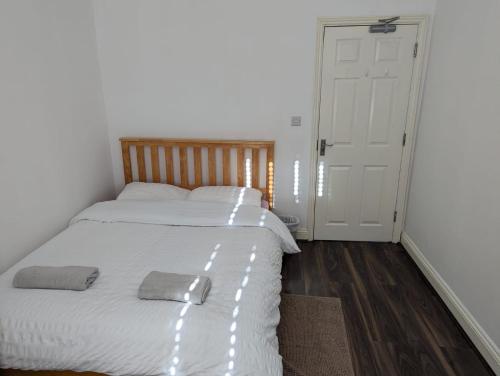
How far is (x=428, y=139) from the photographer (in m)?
2.74

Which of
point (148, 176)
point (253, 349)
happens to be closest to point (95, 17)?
point (148, 176)

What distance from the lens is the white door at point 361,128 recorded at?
281 cm

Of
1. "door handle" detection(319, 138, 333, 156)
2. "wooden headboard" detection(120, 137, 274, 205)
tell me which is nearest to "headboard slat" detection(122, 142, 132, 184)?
"wooden headboard" detection(120, 137, 274, 205)

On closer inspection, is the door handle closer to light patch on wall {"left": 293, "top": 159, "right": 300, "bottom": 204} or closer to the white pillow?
light patch on wall {"left": 293, "top": 159, "right": 300, "bottom": 204}

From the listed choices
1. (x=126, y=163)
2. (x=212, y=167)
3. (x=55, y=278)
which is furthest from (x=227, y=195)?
(x=55, y=278)

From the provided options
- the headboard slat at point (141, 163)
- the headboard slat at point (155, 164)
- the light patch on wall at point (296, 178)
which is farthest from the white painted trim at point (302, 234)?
the headboard slat at point (141, 163)

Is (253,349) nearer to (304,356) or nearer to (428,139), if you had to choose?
(304,356)

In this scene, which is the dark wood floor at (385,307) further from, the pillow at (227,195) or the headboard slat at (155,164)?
the headboard slat at (155,164)

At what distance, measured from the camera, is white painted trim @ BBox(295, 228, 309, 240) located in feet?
10.9

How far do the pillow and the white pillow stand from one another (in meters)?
0.13

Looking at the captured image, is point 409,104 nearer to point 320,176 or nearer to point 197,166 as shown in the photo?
point 320,176

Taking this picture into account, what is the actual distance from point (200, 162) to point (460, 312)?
2.35m

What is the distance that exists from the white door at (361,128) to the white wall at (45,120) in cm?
208

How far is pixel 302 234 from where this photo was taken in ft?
10.9
